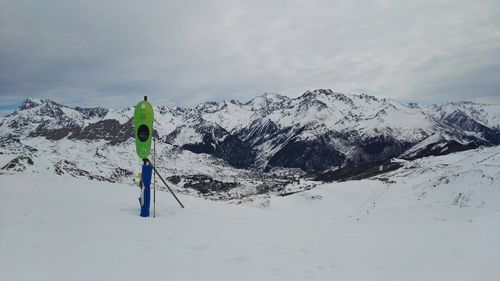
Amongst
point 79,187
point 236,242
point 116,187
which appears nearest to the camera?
point 236,242

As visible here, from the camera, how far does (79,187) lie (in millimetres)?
25062

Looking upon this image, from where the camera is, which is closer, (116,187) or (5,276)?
(5,276)

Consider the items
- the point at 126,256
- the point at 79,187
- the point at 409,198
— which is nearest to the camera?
the point at 126,256

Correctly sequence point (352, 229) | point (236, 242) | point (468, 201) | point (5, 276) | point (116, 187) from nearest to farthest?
point (5, 276) < point (236, 242) < point (352, 229) < point (116, 187) < point (468, 201)

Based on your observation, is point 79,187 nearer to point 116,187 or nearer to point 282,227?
point 116,187

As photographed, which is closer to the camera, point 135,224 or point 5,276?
point 5,276

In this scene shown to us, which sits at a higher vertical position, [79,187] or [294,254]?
[79,187]

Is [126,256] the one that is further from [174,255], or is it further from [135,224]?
[135,224]

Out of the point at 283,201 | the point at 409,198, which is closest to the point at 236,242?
the point at 409,198

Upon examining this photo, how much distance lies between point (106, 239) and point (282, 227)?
7137 mm

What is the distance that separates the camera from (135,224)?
57.1 ft

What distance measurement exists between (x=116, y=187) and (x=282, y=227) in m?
14.2

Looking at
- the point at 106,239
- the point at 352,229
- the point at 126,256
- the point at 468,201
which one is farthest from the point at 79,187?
the point at 468,201

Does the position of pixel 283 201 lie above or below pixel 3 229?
below
